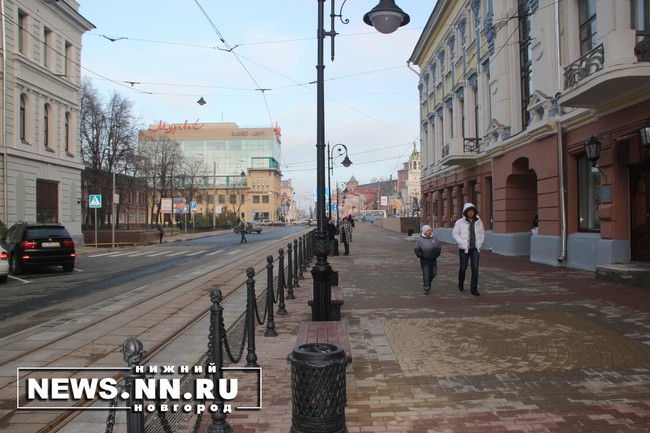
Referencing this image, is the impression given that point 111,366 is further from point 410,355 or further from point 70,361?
point 410,355

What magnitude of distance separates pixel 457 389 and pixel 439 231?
88.1 feet

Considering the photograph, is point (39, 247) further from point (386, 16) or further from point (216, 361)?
point (216, 361)

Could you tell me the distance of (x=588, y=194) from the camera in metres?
14.4

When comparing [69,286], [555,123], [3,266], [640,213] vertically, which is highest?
[555,123]

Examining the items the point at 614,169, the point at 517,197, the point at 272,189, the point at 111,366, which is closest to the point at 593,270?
the point at 614,169

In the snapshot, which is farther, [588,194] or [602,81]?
[588,194]

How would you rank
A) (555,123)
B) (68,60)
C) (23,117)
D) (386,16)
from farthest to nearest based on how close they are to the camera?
(68,60), (23,117), (555,123), (386,16)

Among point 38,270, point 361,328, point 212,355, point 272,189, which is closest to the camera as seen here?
point 212,355

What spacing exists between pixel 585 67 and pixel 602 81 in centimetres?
120

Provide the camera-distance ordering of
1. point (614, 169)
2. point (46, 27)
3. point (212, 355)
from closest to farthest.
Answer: point (212, 355), point (614, 169), point (46, 27)

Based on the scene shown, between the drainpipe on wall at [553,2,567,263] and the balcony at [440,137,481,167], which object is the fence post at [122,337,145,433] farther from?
the balcony at [440,137,481,167]

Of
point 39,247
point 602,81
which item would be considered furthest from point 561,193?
point 39,247

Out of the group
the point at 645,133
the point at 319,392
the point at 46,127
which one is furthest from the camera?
the point at 46,127

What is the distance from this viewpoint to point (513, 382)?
195 inches
